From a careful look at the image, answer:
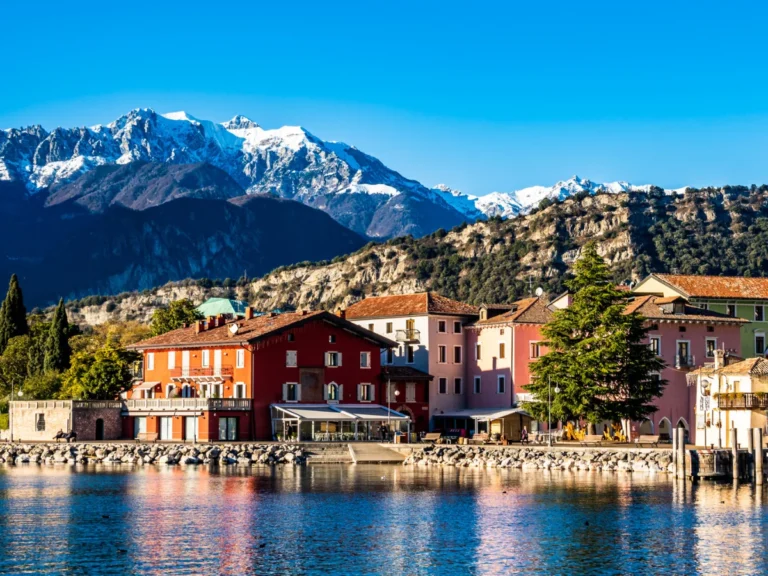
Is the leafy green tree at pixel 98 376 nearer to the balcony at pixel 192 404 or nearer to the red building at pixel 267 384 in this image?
the red building at pixel 267 384

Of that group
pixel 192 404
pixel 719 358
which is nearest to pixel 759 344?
pixel 719 358

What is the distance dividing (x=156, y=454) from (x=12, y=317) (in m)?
55.6

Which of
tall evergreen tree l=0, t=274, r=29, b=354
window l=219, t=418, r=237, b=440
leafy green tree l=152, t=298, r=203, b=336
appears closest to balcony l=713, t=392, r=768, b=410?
window l=219, t=418, r=237, b=440

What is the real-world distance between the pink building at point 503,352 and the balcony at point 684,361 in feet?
33.8

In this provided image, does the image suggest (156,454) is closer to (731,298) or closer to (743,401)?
(743,401)

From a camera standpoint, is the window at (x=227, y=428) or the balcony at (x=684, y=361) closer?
the window at (x=227, y=428)

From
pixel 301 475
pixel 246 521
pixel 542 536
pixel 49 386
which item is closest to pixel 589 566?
pixel 542 536

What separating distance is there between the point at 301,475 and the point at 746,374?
26721mm

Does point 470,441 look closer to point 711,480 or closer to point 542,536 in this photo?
point 711,480

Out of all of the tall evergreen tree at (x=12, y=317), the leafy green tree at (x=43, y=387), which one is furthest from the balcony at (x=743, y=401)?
the tall evergreen tree at (x=12, y=317)

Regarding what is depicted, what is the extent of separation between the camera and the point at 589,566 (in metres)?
43.3

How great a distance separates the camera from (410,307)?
109 m

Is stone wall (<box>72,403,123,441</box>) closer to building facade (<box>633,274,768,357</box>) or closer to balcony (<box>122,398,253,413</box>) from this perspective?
balcony (<box>122,398,253,413</box>)

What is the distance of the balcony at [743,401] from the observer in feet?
249
